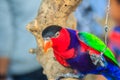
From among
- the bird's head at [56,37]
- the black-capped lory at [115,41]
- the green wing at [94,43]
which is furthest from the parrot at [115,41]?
the bird's head at [56,37]

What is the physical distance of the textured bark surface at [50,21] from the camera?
1959mm

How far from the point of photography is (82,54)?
1.90 m

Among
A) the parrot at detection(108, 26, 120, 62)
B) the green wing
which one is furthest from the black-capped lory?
the green wing

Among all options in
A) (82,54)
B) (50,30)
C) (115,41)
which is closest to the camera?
(50,30)

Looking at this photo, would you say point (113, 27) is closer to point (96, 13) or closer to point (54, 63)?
point (96, 13)

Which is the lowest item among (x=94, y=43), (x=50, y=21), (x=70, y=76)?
(x=70, y=76)

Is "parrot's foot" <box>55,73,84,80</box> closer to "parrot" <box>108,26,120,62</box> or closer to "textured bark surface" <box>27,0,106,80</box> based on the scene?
"textured bark surface" <box>27,0,106,80</box>

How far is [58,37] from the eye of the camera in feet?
6.04

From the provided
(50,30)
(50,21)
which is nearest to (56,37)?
(50,30)

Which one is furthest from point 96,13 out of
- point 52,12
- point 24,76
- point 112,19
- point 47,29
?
point 47,29

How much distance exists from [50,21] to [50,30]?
0.57 feet

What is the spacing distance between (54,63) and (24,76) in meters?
0.94

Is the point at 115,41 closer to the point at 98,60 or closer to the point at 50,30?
the point at 98,60

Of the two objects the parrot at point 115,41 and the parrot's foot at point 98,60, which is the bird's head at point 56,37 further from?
the parrot at point 115,41
